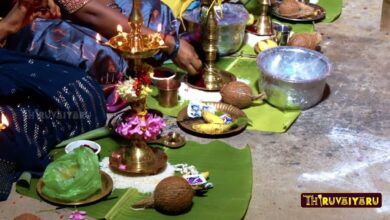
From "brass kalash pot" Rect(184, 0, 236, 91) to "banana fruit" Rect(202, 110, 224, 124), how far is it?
44cm

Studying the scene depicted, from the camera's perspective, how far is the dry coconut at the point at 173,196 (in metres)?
2.31

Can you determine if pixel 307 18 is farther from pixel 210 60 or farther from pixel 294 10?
pixel 210 60

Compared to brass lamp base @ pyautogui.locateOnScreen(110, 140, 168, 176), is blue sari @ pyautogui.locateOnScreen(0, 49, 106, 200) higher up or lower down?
Result: higher up

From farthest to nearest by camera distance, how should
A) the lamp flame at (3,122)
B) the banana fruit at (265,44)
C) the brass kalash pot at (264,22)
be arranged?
the brass kalash pot at (264,22) < the banana fruit at (265,44) < the lamp flame at (3,122)

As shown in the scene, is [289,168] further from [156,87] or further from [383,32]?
[383,32]

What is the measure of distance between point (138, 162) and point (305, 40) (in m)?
1.72

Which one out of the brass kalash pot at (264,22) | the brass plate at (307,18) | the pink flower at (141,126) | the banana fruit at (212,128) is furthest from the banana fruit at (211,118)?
the brass plate at (307,18)

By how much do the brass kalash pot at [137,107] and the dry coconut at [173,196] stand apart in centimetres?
29

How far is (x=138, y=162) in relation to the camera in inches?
104

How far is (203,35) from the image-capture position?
A: 3666 millimetres

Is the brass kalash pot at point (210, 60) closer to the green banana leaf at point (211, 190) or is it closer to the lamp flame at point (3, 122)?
the green banana leaf at point (211, 190)

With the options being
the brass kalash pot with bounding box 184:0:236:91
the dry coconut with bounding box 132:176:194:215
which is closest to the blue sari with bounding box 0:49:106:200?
the dry coconut with bounding box 132:176:194:215

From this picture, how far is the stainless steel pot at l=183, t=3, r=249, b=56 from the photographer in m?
3.87

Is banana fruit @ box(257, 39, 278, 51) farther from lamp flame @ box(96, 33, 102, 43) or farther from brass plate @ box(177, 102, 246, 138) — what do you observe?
lamp flame @ box(96, 33, 102, 43)
